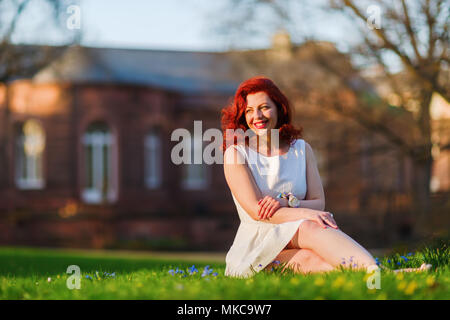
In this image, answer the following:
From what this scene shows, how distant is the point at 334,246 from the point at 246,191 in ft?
2.34

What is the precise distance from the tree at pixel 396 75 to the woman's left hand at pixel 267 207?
9.28 metres

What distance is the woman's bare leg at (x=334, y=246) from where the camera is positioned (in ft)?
13.4

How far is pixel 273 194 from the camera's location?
14.9 ft

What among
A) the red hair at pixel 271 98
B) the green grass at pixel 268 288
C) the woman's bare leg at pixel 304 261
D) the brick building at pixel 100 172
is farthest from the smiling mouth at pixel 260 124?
the brick building at pixel 100 172

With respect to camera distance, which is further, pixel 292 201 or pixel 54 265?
pixel 54 265

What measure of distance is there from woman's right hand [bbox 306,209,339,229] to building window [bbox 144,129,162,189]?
22.9 m

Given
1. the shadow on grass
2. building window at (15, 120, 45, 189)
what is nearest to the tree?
the shadow on grass

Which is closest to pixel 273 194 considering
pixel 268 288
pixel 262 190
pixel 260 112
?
pixel 262 190

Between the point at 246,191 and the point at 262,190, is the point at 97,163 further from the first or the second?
the point at 246,191

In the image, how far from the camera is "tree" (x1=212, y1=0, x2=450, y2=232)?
13211mm

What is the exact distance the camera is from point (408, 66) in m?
13.5

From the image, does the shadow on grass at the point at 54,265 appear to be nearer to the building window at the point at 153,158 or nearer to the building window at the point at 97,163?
the building window at the point at 97,163

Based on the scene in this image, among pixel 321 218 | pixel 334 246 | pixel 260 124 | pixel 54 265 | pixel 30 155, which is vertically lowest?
pixel 54 265
